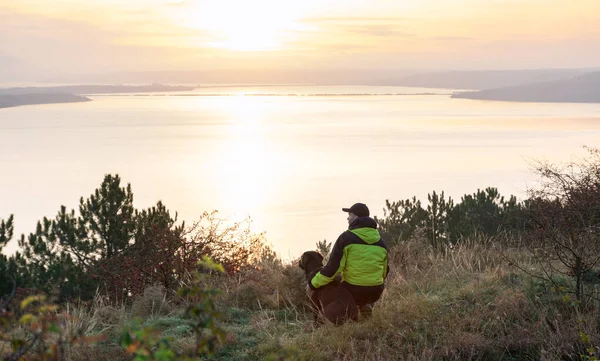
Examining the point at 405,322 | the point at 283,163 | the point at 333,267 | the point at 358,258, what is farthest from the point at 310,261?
the point at 283,163

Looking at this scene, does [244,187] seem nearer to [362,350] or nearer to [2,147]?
[2,147]

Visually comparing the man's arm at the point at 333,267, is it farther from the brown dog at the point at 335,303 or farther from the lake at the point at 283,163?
the lake at the point at 283,163

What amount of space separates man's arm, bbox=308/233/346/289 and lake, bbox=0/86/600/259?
22.8 meters

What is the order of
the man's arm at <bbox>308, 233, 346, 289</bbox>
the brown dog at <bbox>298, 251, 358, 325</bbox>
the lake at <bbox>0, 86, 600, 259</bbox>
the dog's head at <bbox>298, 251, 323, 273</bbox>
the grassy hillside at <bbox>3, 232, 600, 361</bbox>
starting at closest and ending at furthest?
the grassy hillside at <bbox>3, 232, 600, 361</bbox>, the man's arm at <bbox>308, 233, 346, 289</bbox>, the brown dog at <bbox>298, 251, 358, 325</bbox>, the dog's head at <bbox>298, 251, 323, 273</bbox>, the lake at <bbox>0, 86, 600, 259</bbox>

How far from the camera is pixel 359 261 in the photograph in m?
7.86

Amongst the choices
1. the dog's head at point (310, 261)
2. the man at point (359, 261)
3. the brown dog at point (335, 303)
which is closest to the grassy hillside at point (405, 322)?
the brown dog at point (335, 303)

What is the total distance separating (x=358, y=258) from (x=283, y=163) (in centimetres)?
8707

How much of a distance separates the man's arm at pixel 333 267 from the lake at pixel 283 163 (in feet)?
74.8

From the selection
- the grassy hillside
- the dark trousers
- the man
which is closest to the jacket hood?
the man

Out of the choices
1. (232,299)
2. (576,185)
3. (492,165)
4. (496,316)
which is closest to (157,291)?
(232,299)

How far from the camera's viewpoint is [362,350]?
7.32 metres

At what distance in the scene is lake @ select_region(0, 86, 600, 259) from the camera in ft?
200

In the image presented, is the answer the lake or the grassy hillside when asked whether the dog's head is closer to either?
the grassy hillside

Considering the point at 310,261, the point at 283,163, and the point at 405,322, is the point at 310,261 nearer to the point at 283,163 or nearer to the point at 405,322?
the point at 405,322
